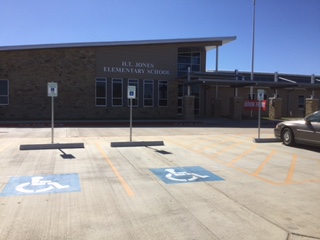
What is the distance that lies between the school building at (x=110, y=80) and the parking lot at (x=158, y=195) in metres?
17.7

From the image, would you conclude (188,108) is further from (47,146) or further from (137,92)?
(47,146)

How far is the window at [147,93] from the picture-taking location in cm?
3064

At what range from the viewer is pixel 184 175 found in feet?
26.7

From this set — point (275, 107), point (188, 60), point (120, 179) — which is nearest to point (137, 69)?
point (188, 60)

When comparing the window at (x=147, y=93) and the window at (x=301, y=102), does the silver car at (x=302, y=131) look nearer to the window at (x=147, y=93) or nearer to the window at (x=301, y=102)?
the window at (x=147, y=93)

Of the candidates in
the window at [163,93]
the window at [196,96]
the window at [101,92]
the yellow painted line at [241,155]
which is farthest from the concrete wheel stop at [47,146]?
the window at [196,96]

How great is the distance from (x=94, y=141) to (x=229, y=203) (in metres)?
9.33

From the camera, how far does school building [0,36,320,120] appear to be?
27.7 m

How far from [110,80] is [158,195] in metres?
24.1

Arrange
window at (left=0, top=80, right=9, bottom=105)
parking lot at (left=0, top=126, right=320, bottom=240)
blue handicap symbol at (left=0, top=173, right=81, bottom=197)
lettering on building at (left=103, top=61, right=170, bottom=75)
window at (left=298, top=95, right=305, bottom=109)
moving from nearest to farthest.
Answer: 1. parking lot at (left=0, top=126, right=320, bottom=240)
2. blue handicap symbol at (left=0, top=173, right=81, bottom=197)
3. window at (left=0, top=80, right=9, bottom=105)
4. lettering on building at (left=103, top=61, right=170, bottom=75)
5. window at (left=298, top=95, right=305, bottom=109)

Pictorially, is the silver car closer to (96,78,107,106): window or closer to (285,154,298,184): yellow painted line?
(285,154,298,184): yellow painted line

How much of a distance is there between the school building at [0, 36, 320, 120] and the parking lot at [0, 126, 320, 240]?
1766cm

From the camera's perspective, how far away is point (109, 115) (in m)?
29.7

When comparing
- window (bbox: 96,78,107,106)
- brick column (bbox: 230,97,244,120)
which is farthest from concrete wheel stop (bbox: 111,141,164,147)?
brick column (bbox: 230,97,244,120)
